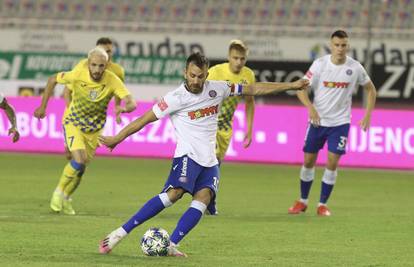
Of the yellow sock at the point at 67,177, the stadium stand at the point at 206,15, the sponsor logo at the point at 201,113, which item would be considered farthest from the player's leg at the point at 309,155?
the stadium stand at the point at 206,15

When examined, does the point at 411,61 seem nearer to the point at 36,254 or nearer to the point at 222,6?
the point at 222,6

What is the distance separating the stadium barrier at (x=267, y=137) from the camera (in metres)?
22.9

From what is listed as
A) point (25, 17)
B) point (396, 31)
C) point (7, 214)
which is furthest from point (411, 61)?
point (7, 214)

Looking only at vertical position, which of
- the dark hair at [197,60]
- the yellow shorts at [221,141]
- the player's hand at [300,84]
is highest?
the dark hair at [197,60]

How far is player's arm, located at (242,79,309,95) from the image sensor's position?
989cm

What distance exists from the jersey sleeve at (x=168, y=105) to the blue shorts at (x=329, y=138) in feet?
15.8

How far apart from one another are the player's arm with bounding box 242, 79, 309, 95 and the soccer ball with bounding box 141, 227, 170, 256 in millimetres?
1493

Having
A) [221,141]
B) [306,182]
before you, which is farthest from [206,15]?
[221,141]

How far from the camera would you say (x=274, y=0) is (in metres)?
33.6

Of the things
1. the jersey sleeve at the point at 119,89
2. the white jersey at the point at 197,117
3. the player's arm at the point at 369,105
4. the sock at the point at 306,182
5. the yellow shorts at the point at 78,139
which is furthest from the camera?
the sock at the point at 306,182

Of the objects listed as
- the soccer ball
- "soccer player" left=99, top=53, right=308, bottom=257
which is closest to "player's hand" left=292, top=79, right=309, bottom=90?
"soccer player" left=99, top=53, right=308, bottom=257

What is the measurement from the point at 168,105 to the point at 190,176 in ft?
2.12

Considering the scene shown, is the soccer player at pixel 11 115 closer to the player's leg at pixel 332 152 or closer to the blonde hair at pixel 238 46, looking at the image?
the blonde hair at pixel 238 46

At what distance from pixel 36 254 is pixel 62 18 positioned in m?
24.4
